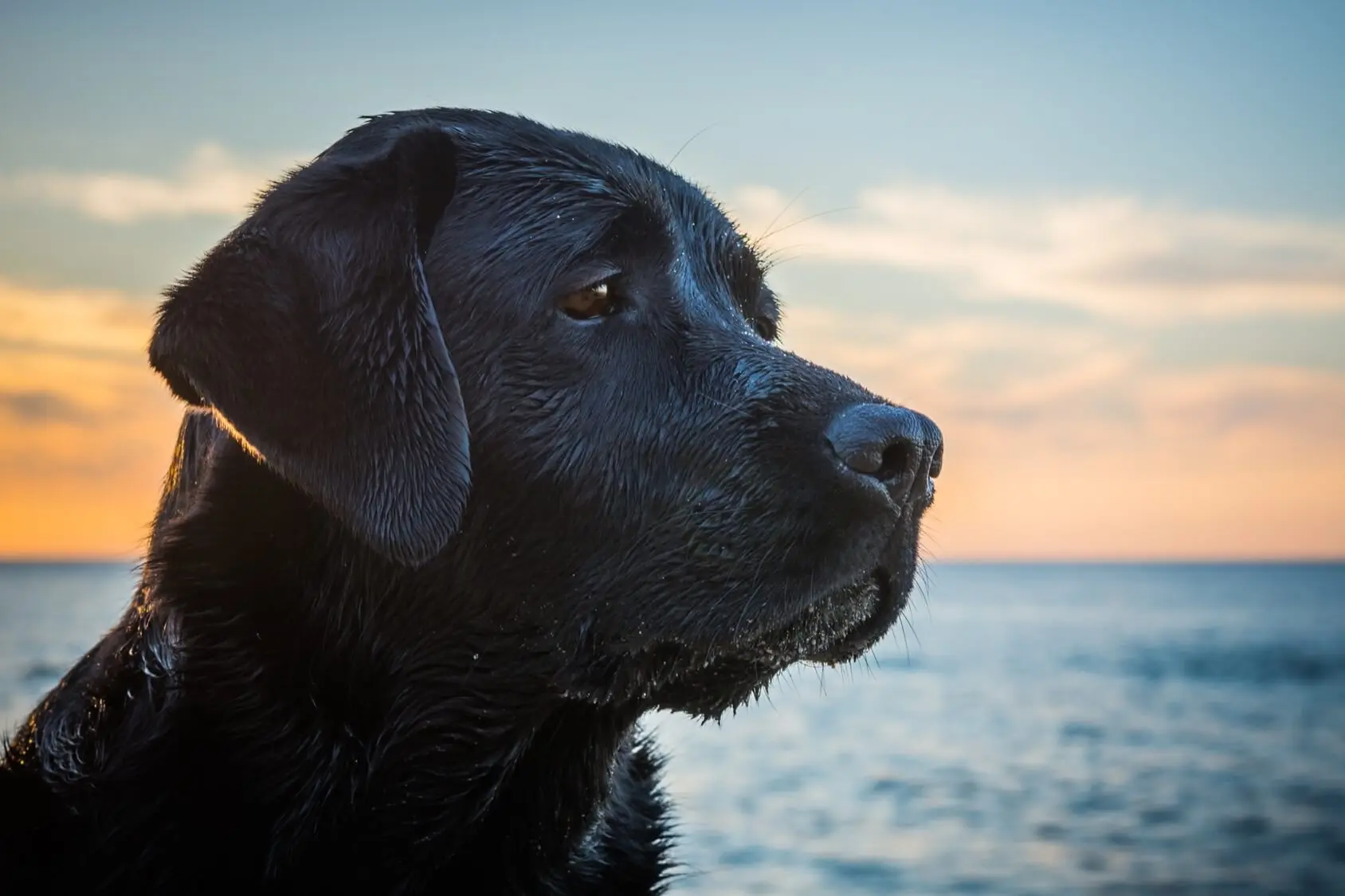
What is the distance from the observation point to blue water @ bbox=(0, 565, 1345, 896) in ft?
55.1

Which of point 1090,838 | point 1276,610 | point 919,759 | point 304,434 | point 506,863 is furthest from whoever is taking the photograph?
point 1276,610

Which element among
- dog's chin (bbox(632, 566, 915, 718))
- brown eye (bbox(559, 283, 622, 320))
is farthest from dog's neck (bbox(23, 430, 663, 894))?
brown eye (bbox(559, 283, 622, 320))

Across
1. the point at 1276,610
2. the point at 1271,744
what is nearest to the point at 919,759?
the point at 1271,744

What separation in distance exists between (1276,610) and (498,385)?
97.5 m

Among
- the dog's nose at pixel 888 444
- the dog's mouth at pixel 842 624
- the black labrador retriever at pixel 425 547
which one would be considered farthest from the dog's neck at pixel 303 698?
the dog's nose at pixel 888 444

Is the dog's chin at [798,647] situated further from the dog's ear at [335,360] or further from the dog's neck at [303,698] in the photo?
the dog's ear at [335,360]

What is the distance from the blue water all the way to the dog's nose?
0.46 m

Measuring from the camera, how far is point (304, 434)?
287 cm

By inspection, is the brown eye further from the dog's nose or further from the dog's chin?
the dog's chin

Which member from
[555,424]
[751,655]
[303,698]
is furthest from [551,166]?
[303,698]

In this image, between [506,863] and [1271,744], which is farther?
[1271,744]

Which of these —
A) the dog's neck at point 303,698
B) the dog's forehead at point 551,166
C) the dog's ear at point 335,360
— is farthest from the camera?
the dog's forehead at point 551,166

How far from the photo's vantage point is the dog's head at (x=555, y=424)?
115 inches

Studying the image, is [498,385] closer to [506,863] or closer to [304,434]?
[304,434]
